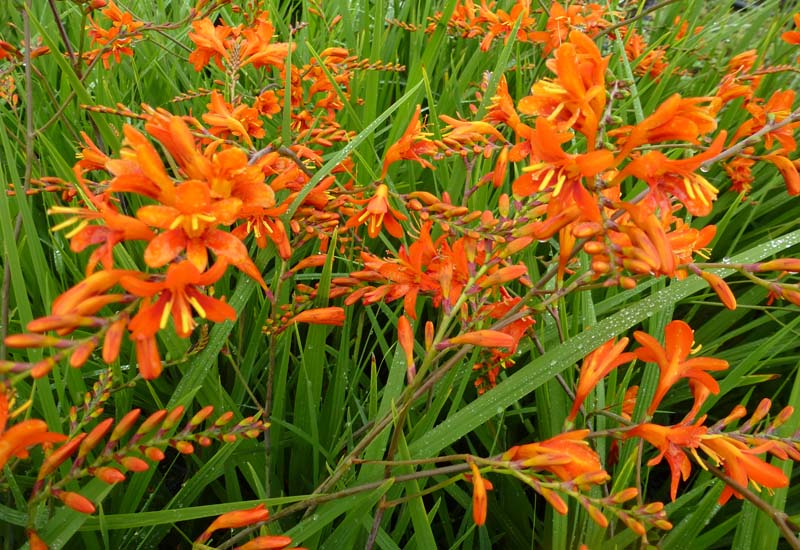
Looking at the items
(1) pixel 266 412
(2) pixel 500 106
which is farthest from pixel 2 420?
(2) pixel 500 106

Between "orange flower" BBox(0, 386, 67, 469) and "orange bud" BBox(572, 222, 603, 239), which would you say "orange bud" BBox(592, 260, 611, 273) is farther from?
"orange flower" BBox(0, 386, 67, 469)

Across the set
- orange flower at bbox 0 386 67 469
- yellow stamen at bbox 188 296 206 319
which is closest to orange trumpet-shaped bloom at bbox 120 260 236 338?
yellow stamen at bbox 188 296 206 319

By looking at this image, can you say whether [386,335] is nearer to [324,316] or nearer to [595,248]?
[324,316]

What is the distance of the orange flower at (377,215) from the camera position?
94 cm

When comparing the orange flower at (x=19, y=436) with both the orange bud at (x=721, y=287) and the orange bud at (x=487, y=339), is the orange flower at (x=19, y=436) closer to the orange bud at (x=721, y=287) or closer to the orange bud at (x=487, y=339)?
the orange bud at (x=487, y=339)

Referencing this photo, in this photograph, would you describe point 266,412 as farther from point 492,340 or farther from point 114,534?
point 492,340

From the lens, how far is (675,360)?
79cm

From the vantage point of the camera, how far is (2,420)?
0.59 meters

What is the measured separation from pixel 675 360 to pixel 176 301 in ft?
1.98

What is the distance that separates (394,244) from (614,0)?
5.12 feet

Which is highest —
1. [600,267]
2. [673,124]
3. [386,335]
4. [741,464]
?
[673,124]

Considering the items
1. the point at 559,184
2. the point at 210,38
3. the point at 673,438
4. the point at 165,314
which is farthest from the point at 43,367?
the point at 210,38

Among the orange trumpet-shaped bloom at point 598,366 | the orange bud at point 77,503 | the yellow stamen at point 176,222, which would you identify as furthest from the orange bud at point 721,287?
A: the orange bud at point 77,503

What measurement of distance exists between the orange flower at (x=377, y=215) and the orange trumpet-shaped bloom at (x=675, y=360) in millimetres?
411
